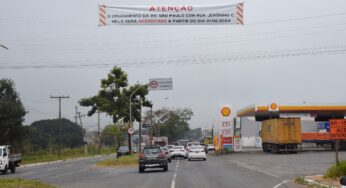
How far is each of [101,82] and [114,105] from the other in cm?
300

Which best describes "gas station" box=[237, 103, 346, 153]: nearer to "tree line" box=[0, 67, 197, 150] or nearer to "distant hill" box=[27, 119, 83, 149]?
Result: "tree line" box=[0, 67, 197, 150]

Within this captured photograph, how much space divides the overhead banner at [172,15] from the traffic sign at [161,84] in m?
32.4

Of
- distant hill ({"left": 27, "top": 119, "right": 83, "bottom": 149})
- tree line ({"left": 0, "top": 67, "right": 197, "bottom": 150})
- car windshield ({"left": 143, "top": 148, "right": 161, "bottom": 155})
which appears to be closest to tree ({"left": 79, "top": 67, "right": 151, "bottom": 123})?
tree line ({"left": 0, "top": 67, "right": 197, "bottom": 150})

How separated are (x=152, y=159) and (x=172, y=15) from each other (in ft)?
43.9

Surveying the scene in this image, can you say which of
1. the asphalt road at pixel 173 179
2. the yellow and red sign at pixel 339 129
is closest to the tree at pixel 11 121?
the asphalt road at pixel 173 179

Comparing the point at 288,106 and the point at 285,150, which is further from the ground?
the point at 288,106

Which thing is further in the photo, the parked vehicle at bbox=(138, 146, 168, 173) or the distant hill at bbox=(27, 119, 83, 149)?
the distant hill at bbox=(27, 119, 83, 149)

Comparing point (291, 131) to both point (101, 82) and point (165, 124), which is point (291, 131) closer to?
point (101, 82)

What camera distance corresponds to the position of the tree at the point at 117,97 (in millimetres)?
57812

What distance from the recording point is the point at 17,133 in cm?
6944

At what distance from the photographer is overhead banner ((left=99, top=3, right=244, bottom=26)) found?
22.0 meters

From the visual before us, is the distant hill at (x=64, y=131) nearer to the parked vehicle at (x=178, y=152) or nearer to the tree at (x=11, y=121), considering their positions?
the tree at (x=11, y=121)

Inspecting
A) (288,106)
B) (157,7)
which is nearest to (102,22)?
(157,7)

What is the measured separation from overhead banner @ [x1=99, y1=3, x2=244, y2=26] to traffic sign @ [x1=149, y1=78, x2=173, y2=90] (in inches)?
1275
